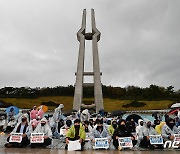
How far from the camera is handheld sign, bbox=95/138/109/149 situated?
22.3ft

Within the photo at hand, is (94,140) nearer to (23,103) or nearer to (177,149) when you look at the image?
(177,149)

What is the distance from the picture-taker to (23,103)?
36.0m

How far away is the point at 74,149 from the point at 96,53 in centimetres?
2535

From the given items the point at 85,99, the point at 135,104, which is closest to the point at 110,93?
the point at 85,99

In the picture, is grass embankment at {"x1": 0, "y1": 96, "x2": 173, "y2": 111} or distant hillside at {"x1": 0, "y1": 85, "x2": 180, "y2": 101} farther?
distant hillside at {"x1": 0, "y1": 85, "x2": 180, "y2": 101}

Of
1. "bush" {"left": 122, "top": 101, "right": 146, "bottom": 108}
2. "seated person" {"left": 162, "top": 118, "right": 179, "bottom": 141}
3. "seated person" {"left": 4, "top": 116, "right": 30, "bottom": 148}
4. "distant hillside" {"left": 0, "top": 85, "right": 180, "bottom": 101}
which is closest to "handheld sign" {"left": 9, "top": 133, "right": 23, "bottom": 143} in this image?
"seated person" {"left": 4, "top": 116, "right": 30, "bottom": 148}

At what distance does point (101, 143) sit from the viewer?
22.4 ft

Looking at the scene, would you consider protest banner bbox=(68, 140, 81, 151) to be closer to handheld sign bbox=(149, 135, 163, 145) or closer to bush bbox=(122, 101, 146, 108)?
handheld sign bbox=(149, 135, 163, 145)

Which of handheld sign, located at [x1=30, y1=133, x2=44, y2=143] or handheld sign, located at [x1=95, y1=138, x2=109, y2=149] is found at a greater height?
handheld sign, located at [x1=30, y1=133, x2=44, y2=143]

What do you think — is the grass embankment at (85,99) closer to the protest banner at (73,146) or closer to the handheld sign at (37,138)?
the handheld sign at (37,138)

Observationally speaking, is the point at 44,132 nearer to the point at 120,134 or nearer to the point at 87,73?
the point at 120,134

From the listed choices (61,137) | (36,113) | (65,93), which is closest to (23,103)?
(65,93)

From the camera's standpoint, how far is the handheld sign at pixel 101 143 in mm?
6784

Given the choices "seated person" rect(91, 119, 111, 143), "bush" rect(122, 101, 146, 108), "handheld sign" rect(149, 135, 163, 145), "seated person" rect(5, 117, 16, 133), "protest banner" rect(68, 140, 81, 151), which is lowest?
"protest banner" rect(68, 140, 81, 151)
